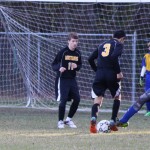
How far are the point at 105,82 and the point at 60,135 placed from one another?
4.46 feet

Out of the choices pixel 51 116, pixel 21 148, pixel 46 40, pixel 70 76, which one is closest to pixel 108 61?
pixel 70 76

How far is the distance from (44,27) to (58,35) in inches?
31.7

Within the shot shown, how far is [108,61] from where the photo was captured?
12141mm

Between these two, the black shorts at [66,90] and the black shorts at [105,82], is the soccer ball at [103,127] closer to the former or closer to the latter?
the black shorts at [105,82]

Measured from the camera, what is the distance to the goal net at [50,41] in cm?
1803

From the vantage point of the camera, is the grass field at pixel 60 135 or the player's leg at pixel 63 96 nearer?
the grass field at pixel 60 135

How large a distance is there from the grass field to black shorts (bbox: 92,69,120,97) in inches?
28.0

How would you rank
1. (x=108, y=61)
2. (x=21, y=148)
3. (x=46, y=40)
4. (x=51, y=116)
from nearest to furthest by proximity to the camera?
1. (x=21, y=148)
2. (x=108, y=61)
3. (x=51, y=116)
4. (x=46, y=40)

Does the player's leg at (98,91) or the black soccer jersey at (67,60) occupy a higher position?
the black soccer jersey at (67,60)

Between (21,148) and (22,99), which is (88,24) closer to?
(22,99)

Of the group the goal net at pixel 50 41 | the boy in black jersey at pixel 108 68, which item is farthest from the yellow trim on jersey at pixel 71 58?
the goal net at pixel 50 41

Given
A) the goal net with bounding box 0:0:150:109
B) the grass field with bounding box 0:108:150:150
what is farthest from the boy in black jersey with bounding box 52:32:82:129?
the goal net with bounding box 0:0:150:109

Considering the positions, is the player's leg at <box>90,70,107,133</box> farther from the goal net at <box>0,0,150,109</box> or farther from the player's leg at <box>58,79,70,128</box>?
the goal net at <box>0,0,150,109</box>

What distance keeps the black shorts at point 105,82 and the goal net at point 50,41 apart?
574 cm
